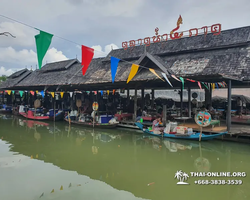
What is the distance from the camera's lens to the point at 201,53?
1196 centimetres

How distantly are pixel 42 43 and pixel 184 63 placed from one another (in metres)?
8.29

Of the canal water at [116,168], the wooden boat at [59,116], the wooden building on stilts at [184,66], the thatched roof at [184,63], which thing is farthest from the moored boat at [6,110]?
the canal water at [116,168]

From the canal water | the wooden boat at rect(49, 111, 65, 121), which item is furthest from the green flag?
the wooden boat at rect(49, 111, 65, 121)

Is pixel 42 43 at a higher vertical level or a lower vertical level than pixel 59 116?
higher

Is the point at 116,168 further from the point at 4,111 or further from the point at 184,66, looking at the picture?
the point at 4,111

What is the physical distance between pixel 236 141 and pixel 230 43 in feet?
19.9

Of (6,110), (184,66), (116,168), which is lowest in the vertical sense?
(116,168)

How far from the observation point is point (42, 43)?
5098mm

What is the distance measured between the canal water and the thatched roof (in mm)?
3280

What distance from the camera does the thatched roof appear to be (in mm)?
9506

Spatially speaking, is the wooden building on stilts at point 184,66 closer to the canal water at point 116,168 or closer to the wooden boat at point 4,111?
the canal water at point 116,168

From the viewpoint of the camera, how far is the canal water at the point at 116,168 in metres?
4.04

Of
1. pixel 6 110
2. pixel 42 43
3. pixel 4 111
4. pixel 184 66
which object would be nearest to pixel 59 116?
pixel 6 110

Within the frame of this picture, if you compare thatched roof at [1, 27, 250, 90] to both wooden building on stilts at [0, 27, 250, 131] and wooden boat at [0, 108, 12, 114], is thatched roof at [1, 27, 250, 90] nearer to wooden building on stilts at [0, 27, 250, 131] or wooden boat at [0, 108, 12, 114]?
wooden building on stilts at [0, 27, 250, 131]
